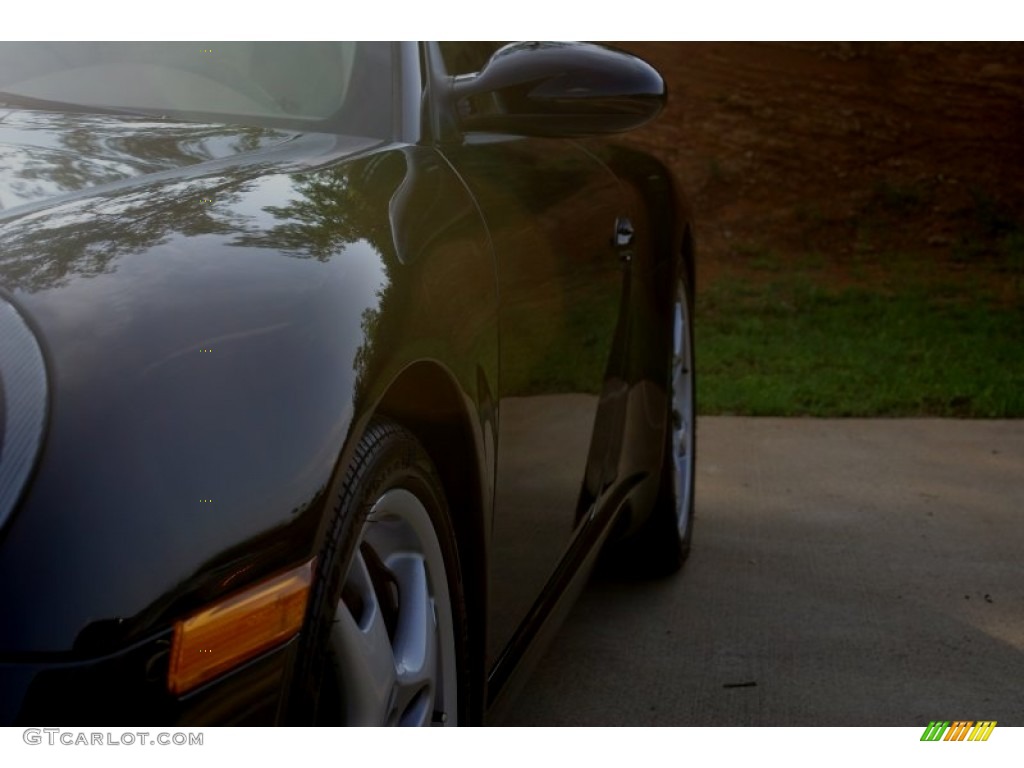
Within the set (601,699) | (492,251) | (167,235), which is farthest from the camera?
(601,699)

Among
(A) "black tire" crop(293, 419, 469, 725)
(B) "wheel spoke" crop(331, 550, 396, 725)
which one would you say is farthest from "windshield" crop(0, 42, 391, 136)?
(B) "wheel spoke" crop(331, 550, 396, 725)

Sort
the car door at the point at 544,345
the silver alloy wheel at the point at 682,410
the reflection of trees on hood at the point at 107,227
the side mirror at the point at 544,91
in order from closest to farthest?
the reflection of trees on hood at the point at 107,227 < the car door at the point at 544,345 < the side mirror at the point at 544,91 < the silver alloy wheel at the point at 682,410

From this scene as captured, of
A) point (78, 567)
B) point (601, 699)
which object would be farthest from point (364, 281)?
point (601, 699)

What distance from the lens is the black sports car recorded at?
1.35 meters

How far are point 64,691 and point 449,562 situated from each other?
79 cm

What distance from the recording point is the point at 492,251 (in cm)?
231

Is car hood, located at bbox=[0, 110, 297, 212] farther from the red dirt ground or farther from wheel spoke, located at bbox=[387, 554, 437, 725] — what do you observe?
the red dirt ground

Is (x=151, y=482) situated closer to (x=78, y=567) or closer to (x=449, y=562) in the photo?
(x=78, y=567)

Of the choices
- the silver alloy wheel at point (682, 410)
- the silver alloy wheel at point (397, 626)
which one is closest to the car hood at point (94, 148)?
the silver alloy wheel at point (397, 626)

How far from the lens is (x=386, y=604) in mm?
1900
